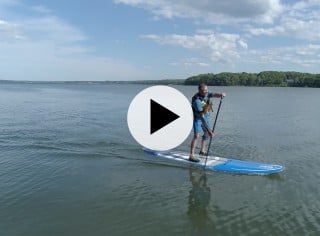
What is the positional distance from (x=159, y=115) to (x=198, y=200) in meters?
4.33

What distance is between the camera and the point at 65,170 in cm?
A: 1145

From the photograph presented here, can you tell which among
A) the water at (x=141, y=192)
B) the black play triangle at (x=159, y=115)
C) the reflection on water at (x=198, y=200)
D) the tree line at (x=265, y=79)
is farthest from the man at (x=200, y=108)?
the tree line at (x=265, y=79)

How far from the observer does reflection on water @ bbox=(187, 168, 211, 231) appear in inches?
311

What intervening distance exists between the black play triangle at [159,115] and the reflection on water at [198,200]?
90.3 inches

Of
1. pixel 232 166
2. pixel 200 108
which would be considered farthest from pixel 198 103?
pixel 232 166

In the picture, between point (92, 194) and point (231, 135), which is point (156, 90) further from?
point (231, 135)

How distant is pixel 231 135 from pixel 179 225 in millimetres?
11261

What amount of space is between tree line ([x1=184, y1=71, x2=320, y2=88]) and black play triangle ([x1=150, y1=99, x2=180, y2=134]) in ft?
442

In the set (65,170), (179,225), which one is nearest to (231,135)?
(65,170)

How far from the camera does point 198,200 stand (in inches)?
359

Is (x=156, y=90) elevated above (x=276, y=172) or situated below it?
above

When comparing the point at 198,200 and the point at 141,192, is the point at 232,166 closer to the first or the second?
the point at 198,200

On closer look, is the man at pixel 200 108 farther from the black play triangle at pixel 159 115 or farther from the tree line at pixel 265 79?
the tree line at pixel 265 79

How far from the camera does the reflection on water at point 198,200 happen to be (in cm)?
790
